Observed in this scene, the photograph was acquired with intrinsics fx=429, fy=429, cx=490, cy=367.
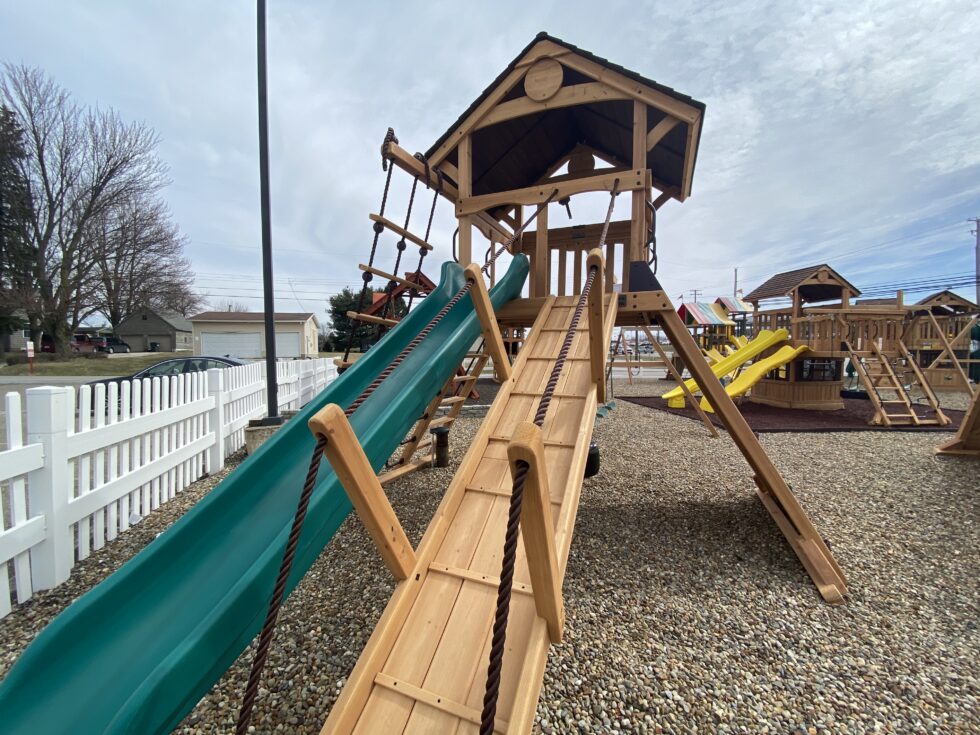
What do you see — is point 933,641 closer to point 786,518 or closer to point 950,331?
point 786,518

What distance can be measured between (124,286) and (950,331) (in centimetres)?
3819

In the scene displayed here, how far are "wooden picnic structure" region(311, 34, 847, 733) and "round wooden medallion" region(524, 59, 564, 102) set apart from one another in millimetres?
12

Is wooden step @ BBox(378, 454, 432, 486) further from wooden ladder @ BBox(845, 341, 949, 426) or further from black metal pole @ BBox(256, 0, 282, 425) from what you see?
wooden ladder @ BBox(845, 341, 949, 426)

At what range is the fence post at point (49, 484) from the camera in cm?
270

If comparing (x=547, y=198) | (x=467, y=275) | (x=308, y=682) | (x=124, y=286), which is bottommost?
(x=308, y=682)

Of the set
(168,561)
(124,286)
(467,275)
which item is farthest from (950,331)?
(124,286)

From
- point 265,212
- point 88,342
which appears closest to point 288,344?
point 88,342

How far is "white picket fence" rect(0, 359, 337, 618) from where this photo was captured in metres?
2.59

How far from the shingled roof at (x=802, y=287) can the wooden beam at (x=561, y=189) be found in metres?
10.5

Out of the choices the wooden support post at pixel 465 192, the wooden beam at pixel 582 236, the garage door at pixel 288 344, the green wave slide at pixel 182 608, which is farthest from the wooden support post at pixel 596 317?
the garage door at pixel 288 344

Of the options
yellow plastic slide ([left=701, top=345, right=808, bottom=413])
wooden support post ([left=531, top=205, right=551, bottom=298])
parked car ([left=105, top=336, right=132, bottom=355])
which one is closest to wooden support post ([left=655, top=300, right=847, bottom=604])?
wooden support post ([left=531, top=205, right=551, bottom=298])

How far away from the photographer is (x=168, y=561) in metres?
1.83

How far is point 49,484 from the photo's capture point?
108 inches

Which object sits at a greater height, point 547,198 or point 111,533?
point 547,198
